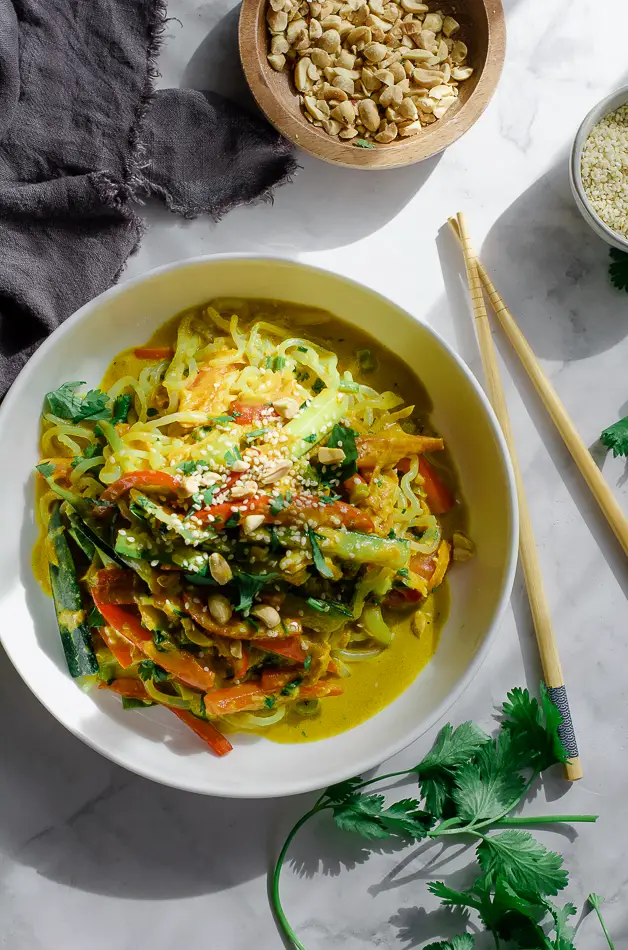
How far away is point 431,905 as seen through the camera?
2967 millimetres

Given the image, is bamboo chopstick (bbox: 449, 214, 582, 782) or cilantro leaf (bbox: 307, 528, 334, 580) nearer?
cilantro leaf (bbox: 307, 528, 334, 580)

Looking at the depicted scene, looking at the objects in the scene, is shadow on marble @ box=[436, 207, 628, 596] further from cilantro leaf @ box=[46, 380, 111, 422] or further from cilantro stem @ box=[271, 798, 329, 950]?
cilantro leaf @ box=[46, 380, 111, 422]

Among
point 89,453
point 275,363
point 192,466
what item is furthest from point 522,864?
point 89,453

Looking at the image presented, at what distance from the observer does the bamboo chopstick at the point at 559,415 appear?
9.59 feet

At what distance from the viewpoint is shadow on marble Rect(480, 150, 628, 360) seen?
9.87ft

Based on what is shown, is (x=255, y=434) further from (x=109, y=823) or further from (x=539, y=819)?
(x=539, y=819)

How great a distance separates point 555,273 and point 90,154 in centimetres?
187

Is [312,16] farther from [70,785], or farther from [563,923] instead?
[563,923]

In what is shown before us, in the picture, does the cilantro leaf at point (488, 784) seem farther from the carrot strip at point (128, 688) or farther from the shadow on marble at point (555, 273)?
the shadow on marble at point (555, 273)

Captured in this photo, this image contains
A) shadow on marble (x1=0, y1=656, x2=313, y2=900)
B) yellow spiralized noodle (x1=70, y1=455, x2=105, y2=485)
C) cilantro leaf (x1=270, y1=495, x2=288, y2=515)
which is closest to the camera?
cilantro leaf (x1=270, y1=495, x2=288, y2=515)

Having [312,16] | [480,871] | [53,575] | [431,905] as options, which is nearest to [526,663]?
[480,871]

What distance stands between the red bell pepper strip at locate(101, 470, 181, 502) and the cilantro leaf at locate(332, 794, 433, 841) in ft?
4.55

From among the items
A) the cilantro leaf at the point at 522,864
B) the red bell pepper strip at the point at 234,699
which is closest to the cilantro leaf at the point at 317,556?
the red bell pepper strip at the point at 234,699

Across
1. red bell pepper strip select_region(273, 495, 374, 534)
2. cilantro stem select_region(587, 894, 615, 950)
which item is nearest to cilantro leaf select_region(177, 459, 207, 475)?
red bell pepper strip select_region(273, 495, 374, 534)
